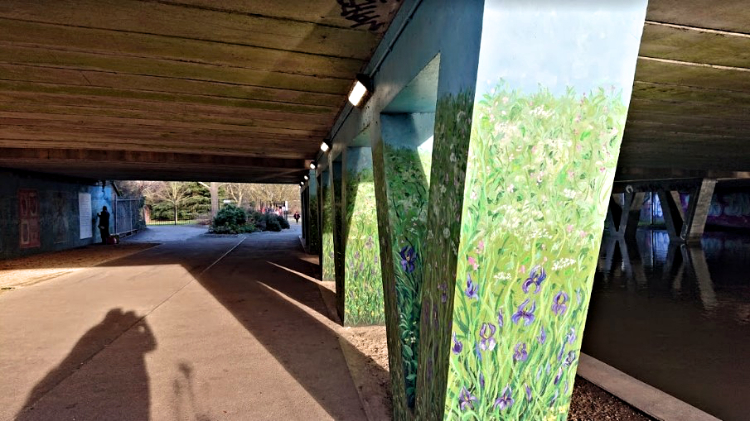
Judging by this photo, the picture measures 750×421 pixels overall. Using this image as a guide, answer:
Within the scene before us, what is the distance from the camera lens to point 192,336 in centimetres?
528

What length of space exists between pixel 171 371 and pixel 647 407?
4.45m

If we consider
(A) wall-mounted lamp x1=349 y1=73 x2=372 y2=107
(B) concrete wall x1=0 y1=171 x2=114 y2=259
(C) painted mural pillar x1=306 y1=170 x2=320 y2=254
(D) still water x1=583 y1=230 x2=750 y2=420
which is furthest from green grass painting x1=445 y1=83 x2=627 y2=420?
(B) concrete wall x1=0 y1=171 x2=114 y2=259

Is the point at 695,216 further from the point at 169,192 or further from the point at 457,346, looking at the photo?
the point at 169,192

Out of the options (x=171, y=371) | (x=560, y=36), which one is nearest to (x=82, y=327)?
(x=171, y=371)

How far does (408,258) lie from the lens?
3.30 metres

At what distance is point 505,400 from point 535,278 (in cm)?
68

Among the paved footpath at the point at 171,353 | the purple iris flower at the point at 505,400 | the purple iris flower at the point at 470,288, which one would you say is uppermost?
the purple iris flower at the point at 470,288

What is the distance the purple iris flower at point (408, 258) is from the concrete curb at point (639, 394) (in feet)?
7.17

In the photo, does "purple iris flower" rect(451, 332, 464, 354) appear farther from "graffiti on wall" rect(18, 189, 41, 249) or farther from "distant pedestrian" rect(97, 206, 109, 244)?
"distant pedestrian" rect(97, 206, 109, 244)

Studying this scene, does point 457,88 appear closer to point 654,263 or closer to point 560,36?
point 560,36

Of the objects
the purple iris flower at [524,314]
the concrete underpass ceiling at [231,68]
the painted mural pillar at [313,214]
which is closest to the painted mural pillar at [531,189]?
the purple iris flower at [524,314]

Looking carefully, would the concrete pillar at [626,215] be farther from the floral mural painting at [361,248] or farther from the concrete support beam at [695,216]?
the floral mural painting at [361,248]

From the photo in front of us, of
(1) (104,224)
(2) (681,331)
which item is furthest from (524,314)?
(1) (104,224)

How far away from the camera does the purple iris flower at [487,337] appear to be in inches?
78.0
